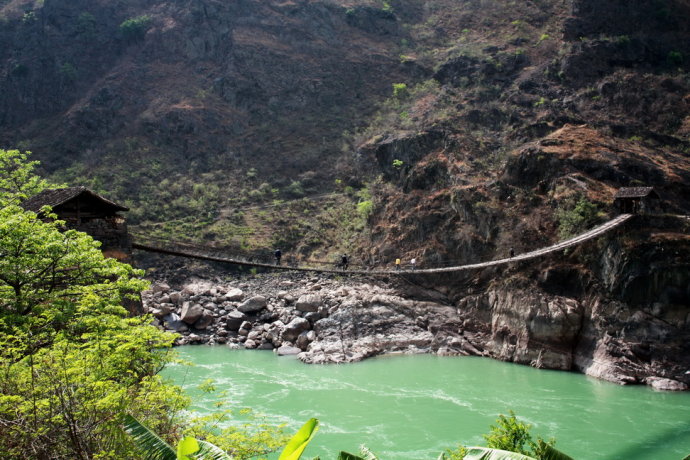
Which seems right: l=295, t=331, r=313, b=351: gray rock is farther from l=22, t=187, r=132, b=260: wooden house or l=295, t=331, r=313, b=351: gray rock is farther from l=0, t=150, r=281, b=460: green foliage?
l=0, t=150, r=281, b=460: green foliage

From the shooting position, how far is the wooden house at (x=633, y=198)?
1633 centimetres

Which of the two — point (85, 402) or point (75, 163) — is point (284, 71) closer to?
point (75, 163)

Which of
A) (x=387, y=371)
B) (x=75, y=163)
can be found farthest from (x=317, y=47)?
(x=387, y=371)

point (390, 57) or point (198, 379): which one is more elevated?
point (390, 57)

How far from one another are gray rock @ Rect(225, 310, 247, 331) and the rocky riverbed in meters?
0.05

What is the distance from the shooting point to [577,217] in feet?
63.4

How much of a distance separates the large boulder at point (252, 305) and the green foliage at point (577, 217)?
1227 centimetres

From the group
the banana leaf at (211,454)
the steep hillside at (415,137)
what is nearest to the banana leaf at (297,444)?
the banana leaf at (211,454)

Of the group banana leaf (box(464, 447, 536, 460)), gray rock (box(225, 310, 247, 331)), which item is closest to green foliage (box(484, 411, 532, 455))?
banana leaf (box(464, 447, 536, 460))

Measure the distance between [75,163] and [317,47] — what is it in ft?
75.5

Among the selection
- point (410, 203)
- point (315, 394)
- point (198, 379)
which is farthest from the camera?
point (410, 203)

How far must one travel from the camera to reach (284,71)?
44531 mm

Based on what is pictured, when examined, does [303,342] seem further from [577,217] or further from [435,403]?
[577,217]

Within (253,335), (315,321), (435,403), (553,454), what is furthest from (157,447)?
(253,335)
